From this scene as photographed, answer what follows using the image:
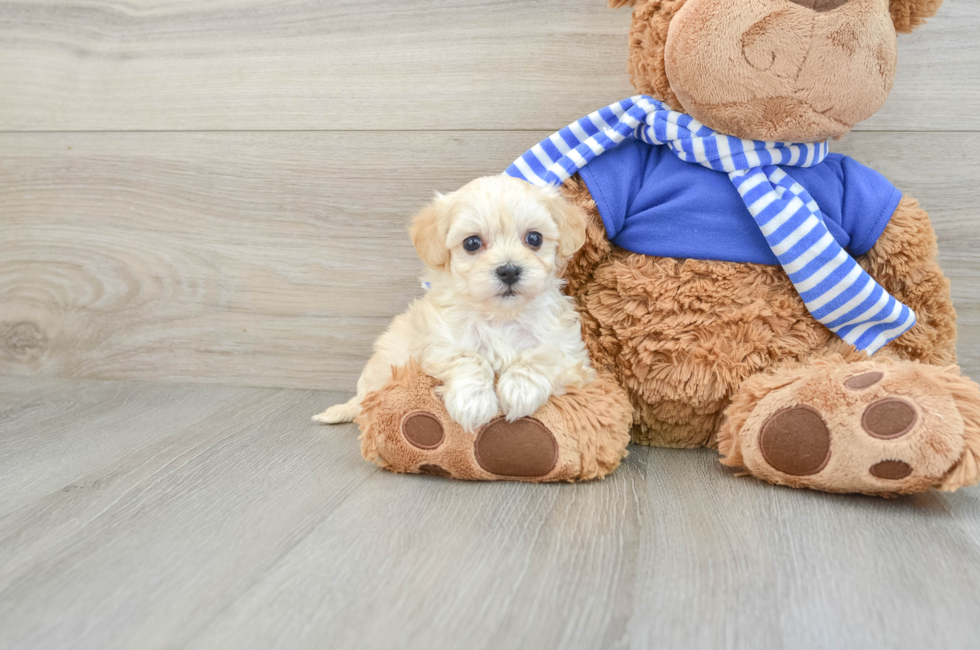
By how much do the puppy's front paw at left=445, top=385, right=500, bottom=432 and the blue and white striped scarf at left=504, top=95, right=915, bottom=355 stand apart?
337 millimetres

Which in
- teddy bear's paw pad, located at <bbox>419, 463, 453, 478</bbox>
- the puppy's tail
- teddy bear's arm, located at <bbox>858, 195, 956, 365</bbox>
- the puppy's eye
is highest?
the puppy's eye

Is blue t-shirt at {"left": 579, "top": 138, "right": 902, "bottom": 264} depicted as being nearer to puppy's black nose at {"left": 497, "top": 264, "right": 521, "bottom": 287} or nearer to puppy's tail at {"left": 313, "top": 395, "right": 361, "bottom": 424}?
puppy's black nose at {"left": 497, "top": 264, "right": 521, "bottom": 287}

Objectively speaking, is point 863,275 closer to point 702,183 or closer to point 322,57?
point 702,183

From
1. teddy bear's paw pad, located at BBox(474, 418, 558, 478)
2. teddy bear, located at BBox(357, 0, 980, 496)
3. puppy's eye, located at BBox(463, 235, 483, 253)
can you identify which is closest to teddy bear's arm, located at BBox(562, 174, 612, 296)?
teddy bear, located at BBox(357, 0, 980, 496)

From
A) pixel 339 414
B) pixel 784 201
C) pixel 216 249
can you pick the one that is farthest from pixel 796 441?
pixel 216 249

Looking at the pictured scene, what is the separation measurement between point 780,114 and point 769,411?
1.31 ft

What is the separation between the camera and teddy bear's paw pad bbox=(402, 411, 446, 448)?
976 mm

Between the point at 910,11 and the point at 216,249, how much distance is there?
1.29 meters

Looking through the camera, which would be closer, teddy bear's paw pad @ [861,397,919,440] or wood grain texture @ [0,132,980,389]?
teddy bear's paw pad @ [861,397,919,440]

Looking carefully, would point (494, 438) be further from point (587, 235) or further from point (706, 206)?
point (706, 206)

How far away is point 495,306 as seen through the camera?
95cm

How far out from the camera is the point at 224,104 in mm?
1456

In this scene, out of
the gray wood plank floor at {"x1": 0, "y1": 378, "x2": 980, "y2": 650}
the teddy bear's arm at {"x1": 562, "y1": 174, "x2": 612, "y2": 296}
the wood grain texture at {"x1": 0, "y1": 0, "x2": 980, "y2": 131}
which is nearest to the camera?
the gray wood plank floor at {"x1": 0, "y1": 378, "x2": 980, "y2": 650}

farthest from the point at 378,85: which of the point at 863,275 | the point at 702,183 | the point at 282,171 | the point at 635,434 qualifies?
the point at 863,275
